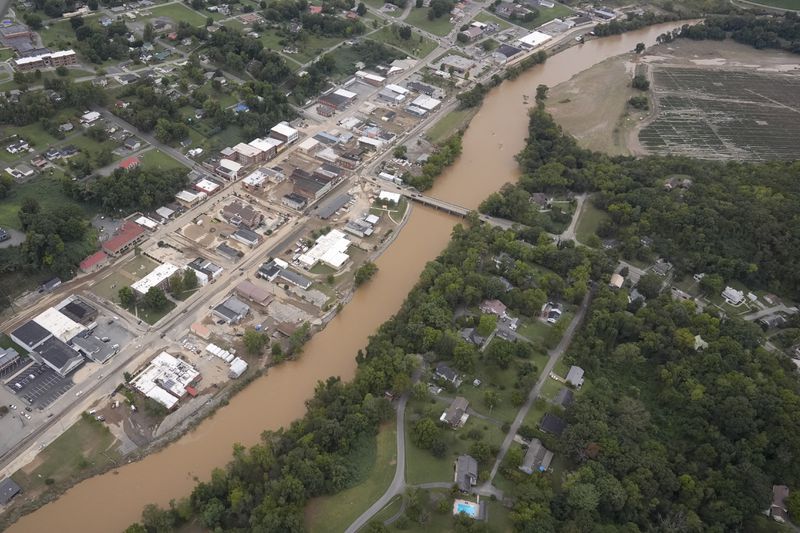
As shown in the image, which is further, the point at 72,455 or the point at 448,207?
the point at 448,207

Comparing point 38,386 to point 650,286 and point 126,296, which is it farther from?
point 650,286

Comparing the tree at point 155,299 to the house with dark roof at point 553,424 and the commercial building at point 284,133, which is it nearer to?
the commercial building at point 284,133

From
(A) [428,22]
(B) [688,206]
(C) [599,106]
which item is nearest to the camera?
(B) [688,206]

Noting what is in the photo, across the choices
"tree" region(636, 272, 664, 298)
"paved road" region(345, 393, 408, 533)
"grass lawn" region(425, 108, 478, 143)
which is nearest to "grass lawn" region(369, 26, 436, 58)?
"grass lawn" region(425, 108, 478, 143)

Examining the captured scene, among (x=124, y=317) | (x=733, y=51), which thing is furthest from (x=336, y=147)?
(x=733, y=51)

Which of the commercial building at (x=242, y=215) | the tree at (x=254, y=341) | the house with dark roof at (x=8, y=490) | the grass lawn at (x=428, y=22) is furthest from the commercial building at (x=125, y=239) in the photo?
the grass lawn at (x=428, y=22)

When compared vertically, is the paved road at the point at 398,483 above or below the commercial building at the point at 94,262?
below

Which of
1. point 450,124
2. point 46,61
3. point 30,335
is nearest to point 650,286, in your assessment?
point 450,124
